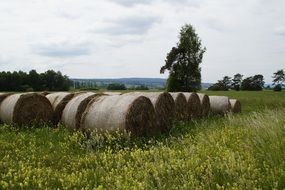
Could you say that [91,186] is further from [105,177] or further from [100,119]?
[100,119]

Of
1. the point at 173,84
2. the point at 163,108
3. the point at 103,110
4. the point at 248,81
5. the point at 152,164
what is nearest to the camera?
the point at 152,164

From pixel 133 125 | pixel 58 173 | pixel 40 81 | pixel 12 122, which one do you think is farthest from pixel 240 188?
pixel 40 81

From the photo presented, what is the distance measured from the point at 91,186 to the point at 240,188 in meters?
2.70

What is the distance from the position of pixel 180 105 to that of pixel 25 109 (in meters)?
6.41

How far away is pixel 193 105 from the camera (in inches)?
817

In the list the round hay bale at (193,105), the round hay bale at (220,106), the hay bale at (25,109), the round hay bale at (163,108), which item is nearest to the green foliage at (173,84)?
the round hay bale at (220,106)

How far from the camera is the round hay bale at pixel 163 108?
14758mm

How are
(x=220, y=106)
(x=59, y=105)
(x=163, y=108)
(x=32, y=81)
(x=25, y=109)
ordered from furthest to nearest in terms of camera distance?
(x=32, y=81) < (x=220, y=106) < (x=59, y=105) < (x=25, y=109) < (x=163, y=108)

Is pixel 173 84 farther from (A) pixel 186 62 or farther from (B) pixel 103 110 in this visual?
(B) pixel 103 110

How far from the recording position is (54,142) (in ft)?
41.0

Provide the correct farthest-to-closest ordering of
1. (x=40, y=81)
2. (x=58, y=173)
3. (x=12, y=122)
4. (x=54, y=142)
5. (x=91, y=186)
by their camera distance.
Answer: (x=40, y=81), (x=12, y=122), (x=54, y=142), (x=58, y=173), (x=91, y=186)

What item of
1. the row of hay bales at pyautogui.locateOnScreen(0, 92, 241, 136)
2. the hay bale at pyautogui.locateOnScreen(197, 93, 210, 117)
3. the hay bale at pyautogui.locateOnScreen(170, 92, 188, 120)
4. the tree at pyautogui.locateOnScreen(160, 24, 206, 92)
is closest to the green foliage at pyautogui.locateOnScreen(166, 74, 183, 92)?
the tree at pyautogui.locateOnScreen(160, 24, 206, 92)

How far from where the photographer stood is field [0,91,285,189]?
7162mm

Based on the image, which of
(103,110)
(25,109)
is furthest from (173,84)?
(103,110)
